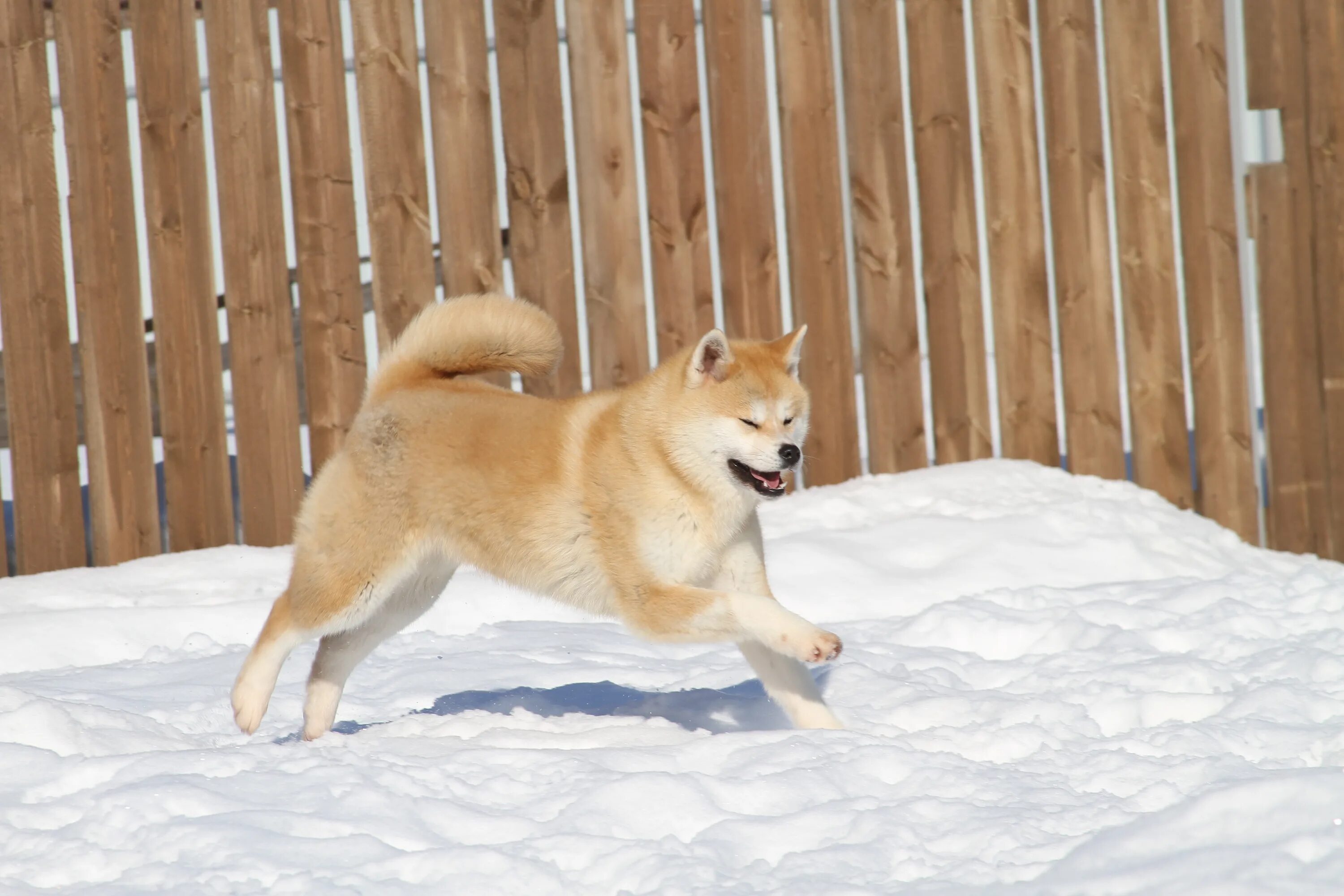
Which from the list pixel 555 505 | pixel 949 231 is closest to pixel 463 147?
pixel 949 231

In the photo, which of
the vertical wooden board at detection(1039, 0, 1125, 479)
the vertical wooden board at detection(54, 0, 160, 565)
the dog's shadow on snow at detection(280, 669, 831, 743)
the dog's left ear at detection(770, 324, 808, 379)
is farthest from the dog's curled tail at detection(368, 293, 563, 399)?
the vertical wooden board at detection(1039, 0, 1125, 479)

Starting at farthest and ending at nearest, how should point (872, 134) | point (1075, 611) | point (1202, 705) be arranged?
point (872, 134) → point (1075, 611) → point (1202, 705)

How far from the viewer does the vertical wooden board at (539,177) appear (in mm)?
4977

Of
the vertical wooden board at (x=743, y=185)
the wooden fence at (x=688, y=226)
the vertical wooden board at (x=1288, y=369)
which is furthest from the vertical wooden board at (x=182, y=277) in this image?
the vertical wooden board at (x=1288, y=369)

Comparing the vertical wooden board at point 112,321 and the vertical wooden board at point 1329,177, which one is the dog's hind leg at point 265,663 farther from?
the vertical wooden board at point 1329,177

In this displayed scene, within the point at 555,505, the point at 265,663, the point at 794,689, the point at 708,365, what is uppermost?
the point at 708,365

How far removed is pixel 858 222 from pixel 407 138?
5.73ft

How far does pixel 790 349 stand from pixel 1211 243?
2.61 metres

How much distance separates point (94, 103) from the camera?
16.0 ft

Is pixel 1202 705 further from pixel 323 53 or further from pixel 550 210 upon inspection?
pixel 323 53

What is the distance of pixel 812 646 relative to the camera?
3047 mm

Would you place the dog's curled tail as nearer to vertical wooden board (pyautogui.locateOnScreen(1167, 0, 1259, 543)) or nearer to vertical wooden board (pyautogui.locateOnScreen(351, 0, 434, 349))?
vertical wooden board (pyautogui.locateOnScreen(351, 0, 434, 349))

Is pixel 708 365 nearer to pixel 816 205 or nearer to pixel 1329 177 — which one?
pixel 816 205

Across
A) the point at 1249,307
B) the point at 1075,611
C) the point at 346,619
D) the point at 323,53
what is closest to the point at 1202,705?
the point at 1075,611
